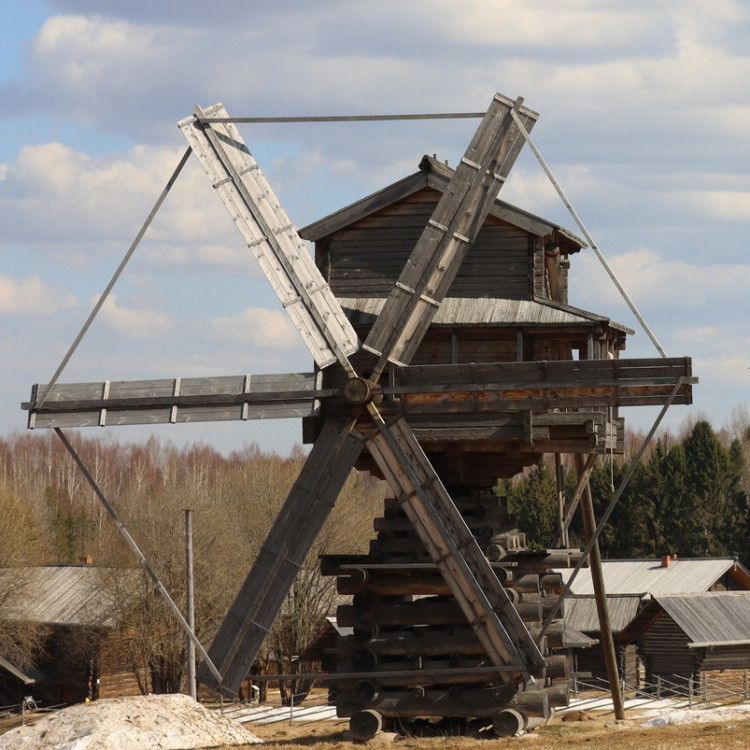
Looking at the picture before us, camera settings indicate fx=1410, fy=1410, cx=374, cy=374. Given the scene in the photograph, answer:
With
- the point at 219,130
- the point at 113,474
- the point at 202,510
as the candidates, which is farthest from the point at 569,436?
the point at 113,474

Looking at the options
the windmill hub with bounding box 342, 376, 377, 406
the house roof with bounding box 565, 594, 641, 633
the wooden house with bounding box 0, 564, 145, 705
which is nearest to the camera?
the windmill hub with bounding box 342, 376, 377, 406

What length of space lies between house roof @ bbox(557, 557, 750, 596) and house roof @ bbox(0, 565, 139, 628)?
51.6 feet

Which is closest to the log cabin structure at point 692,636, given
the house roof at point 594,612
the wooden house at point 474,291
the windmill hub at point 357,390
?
the house roof at point 594,612

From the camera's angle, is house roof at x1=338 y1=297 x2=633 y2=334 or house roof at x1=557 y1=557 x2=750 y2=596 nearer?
house roof at x1=338 y1=297 x2=633 y2=334

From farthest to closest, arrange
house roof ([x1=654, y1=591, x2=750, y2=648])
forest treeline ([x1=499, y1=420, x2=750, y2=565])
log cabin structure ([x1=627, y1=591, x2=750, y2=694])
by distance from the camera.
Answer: forest treeline ([x1=499, y1=420, x2=750, y2=565]) → log cabin structure ([x1=627, y1=591, x2=750, y2=694]) → house roof ([x1=654, y1=591, x2=750, y2=648])

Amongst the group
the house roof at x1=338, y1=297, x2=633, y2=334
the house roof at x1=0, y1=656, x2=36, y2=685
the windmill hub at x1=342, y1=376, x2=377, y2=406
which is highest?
the house roof at x1=338, y1=297, x2=633, y2=334

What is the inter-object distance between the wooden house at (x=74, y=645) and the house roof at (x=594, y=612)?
1471cm

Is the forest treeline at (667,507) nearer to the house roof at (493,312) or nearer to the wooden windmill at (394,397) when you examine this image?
the house roof at (493,312)

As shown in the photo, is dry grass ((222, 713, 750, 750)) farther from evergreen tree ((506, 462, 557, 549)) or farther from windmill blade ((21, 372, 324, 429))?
evergreen tree ((506, 462, 557, 549))

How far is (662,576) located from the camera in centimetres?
5138

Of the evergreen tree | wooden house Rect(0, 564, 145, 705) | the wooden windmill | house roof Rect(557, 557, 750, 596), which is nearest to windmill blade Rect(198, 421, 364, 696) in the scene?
the wooden windmill

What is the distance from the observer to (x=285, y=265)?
55.8ft

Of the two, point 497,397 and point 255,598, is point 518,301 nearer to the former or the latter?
point 497,397

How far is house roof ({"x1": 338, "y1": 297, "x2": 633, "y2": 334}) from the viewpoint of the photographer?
18625 millimetres
